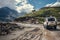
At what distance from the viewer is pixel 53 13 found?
1844 centimetres

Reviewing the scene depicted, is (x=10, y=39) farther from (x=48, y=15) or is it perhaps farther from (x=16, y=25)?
(x=16, y=25)

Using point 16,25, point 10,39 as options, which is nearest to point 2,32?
point 10,39

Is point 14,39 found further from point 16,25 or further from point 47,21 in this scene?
point 16,25

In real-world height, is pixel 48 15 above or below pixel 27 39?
above

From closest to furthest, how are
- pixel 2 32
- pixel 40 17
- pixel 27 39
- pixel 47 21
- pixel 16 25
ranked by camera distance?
pixel 27 39
pixel 2 32
pixel 40 17
pixel 47 21
pixel 16 25

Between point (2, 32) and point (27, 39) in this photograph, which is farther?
point (2, 32)

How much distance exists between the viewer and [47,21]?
61.3 ft

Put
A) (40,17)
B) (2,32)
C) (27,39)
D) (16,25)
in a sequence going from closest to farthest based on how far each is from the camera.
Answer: (27,39) → (2,32) → (40,17) → (16,25)

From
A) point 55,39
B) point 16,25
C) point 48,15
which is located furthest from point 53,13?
point 55,39

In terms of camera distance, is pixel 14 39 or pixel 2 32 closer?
pixel 14 39

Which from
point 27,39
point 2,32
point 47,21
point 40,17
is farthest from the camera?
point 47,21

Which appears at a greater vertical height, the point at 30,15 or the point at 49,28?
the point at 30,15

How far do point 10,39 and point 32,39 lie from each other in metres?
1.21

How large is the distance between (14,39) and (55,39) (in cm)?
228
